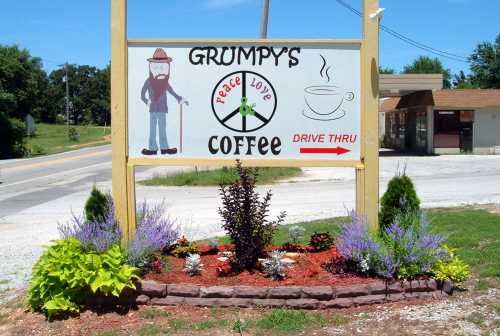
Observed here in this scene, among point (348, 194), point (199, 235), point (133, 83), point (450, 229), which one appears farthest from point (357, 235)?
point (348, 194)

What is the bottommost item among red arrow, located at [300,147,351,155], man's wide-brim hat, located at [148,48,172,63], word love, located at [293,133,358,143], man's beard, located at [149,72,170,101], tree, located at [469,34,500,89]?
red arrow, located at [300,147,351,155]

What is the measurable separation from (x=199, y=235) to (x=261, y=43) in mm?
4732

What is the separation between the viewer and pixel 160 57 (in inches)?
271

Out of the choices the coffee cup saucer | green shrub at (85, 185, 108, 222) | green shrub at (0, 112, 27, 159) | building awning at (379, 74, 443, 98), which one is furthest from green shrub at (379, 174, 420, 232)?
green shrub at (0, 112, 27, 159)

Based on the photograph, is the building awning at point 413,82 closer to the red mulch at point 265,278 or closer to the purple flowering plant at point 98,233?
the red mulch at point 265,278

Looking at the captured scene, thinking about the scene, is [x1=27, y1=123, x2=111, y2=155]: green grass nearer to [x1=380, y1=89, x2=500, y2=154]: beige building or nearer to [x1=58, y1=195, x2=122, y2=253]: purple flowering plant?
[x1=380, y1=89, x2=500, y2=154]: beige building

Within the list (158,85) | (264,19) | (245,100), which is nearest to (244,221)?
(245,100)

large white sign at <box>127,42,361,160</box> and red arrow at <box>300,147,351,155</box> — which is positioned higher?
large white sign at <box>127,42,361,160</box>

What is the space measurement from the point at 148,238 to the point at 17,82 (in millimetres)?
47335

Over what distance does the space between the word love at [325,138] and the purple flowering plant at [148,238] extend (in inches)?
69.4

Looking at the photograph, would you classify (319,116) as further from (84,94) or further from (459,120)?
(84,94)

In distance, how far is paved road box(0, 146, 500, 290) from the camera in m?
10.9

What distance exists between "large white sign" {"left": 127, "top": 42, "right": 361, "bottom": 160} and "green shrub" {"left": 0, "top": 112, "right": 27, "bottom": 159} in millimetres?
40415

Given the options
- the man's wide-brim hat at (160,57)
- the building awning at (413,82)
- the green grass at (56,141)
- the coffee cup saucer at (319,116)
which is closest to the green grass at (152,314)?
the coffee cup saucer at (319,116)
